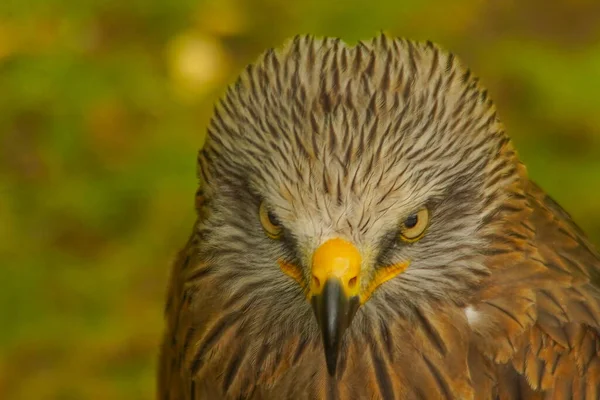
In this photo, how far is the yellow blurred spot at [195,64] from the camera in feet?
17.3

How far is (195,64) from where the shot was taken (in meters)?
5.34

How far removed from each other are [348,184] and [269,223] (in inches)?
8.2

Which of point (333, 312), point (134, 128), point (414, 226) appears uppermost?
point (134, 128)

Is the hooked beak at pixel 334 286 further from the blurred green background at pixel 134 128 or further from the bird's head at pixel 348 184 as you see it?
the blurred green background at pixel 134 128

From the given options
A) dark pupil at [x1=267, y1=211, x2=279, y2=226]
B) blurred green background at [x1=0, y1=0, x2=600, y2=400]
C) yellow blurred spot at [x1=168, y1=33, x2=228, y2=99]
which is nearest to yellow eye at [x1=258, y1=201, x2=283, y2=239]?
dark pupil at [x1=267, y1=211, x2=279, y2=226]

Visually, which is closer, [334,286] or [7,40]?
[334,286]

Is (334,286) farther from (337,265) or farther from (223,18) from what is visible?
A: (223,18)

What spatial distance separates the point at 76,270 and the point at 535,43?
221 centimetres

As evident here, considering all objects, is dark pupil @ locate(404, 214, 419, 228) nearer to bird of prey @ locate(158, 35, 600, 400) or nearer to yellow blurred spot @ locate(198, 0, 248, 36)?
bird of prey @ locate(158, 35, 600, 400)

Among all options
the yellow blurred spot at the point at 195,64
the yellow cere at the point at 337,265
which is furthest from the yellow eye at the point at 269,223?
the yellow blurred spot at the point at 195,64

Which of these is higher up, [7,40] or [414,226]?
[7,40]

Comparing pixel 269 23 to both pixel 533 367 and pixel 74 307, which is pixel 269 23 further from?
pixel 533 367

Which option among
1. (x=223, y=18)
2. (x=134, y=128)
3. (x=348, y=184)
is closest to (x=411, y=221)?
(x=348, y=184)

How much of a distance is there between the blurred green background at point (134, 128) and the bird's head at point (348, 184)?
6.78 feet
